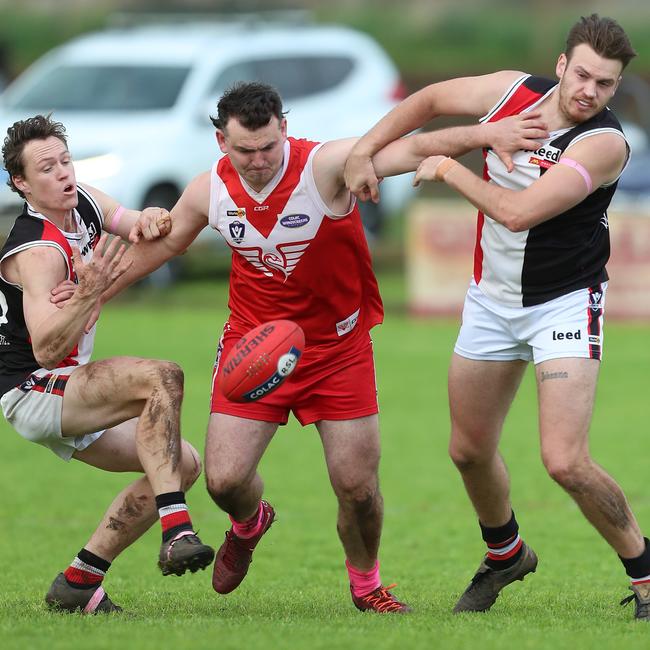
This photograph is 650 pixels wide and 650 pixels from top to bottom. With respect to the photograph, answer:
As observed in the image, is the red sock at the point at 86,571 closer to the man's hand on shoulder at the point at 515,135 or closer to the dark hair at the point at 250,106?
the dark hair at the point at 250,106

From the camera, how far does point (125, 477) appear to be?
11.1 metres

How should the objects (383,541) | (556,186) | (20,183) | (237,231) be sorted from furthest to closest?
1. (383,541)
2. (237,231)
3. (20,183)
4. (556,186)

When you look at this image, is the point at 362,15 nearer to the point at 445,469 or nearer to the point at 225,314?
the point at 225,314

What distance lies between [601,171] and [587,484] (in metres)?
1.36

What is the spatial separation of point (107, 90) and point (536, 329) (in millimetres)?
13244

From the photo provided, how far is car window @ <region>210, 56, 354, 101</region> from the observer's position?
1881cm

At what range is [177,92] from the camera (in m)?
18.3

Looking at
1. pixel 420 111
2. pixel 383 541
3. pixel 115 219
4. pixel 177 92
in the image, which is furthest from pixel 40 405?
pixel 177 92

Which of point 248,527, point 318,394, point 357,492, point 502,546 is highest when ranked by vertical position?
point 318,394

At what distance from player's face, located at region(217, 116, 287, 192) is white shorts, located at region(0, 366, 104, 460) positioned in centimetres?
120

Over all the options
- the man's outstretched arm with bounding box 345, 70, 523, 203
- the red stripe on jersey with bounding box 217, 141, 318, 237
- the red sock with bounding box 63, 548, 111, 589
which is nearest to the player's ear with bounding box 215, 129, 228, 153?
the red stripe on jersey with bounding box 217, 141, 318, 237

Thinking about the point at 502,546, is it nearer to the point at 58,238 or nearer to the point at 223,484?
the point at 223,484

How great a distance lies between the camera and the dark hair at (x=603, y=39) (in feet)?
19.5

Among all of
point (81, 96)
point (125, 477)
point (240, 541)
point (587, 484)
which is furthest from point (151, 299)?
point (587, 484)
